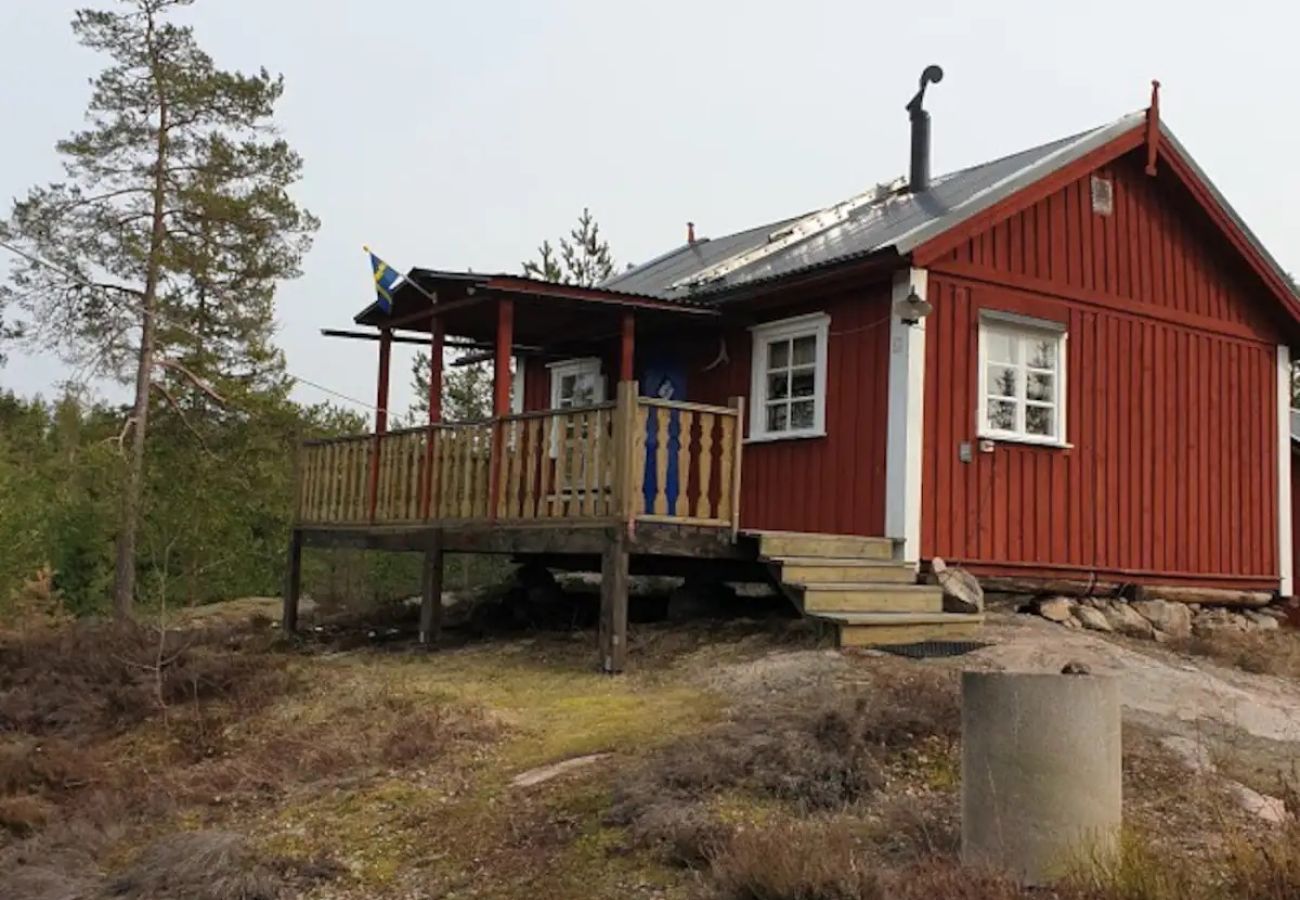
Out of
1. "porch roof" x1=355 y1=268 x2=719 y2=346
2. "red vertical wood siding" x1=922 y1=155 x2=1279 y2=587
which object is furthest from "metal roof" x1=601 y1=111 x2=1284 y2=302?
"porch roof" x1=355 y1=268 x2=719 y2=346

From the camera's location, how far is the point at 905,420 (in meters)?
11.1

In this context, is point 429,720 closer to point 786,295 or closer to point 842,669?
point 842,669

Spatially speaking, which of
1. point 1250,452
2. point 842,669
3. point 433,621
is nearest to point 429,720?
point 842,669

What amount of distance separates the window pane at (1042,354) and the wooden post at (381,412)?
20.5ft

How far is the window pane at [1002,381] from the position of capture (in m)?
11.8

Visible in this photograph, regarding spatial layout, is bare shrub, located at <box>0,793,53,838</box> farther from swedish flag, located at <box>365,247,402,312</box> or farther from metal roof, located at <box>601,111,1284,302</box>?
metal roof, located at <box>601,111,1284,302</box>

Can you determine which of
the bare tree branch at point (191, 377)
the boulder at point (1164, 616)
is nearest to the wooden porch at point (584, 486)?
the boulder at point (1164, 616)

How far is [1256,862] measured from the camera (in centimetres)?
445

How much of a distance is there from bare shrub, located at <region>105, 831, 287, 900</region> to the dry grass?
8093 mm

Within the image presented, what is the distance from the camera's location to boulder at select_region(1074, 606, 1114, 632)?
39.7 ft

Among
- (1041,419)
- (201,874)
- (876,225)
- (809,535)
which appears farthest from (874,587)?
(201,874)

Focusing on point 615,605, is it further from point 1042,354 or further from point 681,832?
point 1042,354

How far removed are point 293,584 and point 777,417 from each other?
18.5 feet

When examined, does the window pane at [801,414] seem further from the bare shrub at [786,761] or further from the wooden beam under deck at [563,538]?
the bare shrub at [786,761]
